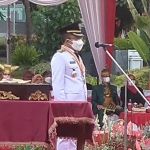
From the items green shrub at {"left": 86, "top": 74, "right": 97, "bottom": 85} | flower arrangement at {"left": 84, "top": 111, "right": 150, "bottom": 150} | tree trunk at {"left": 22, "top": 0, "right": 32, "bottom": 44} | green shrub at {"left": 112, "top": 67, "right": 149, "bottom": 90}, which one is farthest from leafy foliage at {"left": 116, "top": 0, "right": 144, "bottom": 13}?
flower arrangement at {"left": 84, "top": 111, "right": 150, "bottom": 150}

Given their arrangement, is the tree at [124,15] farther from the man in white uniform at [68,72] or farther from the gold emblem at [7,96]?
the gold emblem at [7,96]

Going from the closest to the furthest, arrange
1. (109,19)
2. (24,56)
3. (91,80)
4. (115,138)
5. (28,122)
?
(28,122), (115,138), (109,19), (91,80), (24,56)

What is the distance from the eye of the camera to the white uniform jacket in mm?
5379

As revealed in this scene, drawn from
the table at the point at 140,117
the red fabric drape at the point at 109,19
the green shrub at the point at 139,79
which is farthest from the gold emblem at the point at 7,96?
the green shrub at the point at 139,79

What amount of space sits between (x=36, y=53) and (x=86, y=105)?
10067 mm

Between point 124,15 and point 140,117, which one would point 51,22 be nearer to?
point 124,15

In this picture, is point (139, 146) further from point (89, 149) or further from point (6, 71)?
point (6, 71)

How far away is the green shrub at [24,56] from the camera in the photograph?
46.0 feet

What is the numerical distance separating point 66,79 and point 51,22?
10143mm

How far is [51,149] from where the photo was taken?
4.48 metres

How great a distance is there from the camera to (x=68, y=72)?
18.0 feet

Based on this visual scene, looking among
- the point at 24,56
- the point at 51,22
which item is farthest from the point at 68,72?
the point at 51,22

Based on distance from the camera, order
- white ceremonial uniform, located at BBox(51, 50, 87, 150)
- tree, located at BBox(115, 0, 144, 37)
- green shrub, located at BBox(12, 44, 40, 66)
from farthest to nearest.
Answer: tree, located at BBox(115, 0, 144, 37), green shrub, located at BBox(12, 44, 40, 66), white ceremonial uniform, located at BBox(51, 50, 87, 150)

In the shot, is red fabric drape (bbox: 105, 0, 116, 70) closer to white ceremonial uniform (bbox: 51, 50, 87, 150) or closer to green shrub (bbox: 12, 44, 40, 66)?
white ceremonial uniform (bbox: 51, 50, 87, 150)
